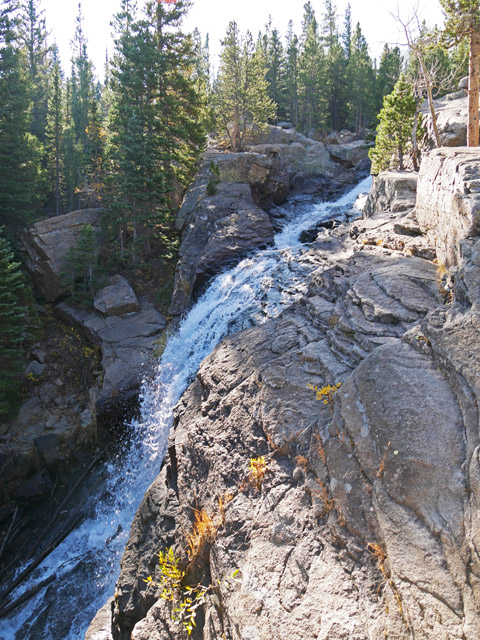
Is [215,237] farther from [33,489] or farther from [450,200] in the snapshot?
[33,489]

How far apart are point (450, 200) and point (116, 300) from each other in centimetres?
1552

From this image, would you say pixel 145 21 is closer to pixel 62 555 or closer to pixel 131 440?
pixel 131 440

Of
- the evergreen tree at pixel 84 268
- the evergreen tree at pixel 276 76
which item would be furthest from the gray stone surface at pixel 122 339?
the evergreen tree at pixel 276 76

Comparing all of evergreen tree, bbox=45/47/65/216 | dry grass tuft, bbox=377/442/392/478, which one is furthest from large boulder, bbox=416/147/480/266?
evergreen tree, bbox=45/47/65/216

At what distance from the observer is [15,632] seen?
9.71 meters

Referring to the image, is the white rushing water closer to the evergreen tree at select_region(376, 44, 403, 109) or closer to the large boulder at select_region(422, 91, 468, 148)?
the large boulder at select_region(422, 91, 468, 148)

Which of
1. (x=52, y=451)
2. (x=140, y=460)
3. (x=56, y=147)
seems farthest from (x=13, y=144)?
(x=140, y=460)

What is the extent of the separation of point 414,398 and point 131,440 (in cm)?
1150

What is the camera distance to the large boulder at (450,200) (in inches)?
263

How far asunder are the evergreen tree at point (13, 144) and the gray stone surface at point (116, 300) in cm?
824

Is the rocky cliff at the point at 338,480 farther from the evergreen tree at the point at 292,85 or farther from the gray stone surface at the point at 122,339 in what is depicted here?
the evergreen tree at the point at 292,85

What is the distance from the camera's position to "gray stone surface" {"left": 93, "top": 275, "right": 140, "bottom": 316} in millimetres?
19406

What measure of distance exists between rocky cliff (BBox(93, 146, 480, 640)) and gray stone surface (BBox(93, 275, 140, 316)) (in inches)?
465

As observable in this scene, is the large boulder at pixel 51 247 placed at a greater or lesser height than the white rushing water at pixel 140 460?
greater
